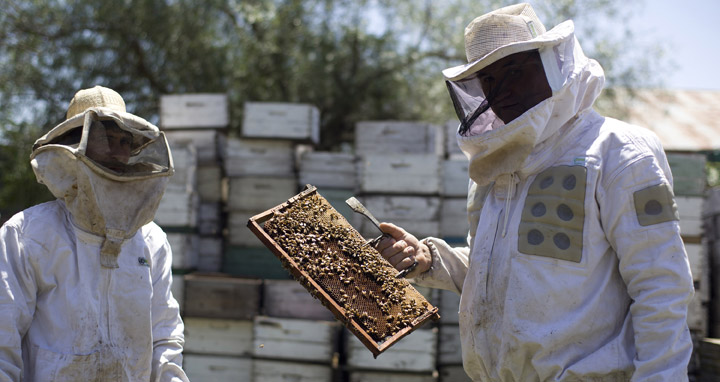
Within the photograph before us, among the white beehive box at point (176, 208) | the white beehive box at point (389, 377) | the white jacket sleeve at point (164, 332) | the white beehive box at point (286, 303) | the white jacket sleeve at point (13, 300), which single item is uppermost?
the white jacket sleeve at point (13, 300)

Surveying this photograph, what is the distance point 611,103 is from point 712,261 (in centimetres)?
360

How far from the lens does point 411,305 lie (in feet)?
7.87

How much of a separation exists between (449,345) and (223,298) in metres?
1.99

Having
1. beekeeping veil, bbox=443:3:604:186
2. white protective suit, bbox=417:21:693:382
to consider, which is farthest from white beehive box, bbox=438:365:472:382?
beekeeping veil, bbox=443:3:604:186

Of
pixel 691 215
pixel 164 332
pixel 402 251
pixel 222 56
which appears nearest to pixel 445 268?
pixel 402 251

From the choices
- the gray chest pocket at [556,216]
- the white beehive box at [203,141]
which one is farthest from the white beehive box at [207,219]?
the gray chest pocket at [556,216]

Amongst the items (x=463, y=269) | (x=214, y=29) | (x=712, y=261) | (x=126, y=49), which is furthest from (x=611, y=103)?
(x=463, y=269)

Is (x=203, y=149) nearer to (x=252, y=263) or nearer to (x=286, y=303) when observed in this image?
(x=252, y=263)

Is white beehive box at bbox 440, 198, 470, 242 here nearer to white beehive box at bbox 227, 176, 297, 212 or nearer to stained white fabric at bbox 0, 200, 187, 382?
white beehive box at bbox 227, 176, 297, 212

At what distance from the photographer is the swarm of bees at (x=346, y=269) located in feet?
7.62

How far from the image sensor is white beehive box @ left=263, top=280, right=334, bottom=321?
18.7 feet

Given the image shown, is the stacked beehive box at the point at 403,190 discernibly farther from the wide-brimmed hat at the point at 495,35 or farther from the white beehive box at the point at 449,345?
the wide-brimmed hat at the point at 495,35

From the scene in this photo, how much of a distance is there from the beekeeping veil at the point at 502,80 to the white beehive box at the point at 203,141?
421 cm

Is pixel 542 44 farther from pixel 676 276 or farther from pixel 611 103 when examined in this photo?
pixel 611 103
